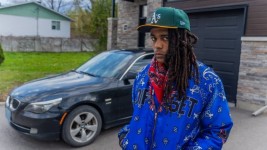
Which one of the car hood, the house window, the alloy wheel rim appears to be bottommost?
the alloy wheel rim

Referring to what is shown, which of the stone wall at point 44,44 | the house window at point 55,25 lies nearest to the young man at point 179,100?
the stone wall at point 44,44

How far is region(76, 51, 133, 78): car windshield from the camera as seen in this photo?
4.58 meters

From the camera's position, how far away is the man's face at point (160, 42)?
1421 mm

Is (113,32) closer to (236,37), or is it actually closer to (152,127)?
(236,37)

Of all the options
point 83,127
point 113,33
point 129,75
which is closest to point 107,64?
point 129,75

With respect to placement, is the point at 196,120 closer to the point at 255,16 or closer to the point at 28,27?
the point at 255,16

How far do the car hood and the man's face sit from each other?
104 inches

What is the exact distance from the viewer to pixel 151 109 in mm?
1456

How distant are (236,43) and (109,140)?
4.12 m

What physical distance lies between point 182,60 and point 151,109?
0.32 metres

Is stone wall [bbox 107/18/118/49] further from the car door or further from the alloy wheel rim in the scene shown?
the alloy wheel rim

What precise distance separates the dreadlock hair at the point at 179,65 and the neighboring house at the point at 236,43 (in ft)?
16.9

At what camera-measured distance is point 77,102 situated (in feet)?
12.6

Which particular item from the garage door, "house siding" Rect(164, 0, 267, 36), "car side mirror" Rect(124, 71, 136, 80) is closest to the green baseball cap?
"car side mirror" Rect(124, 71, 136, 80)
